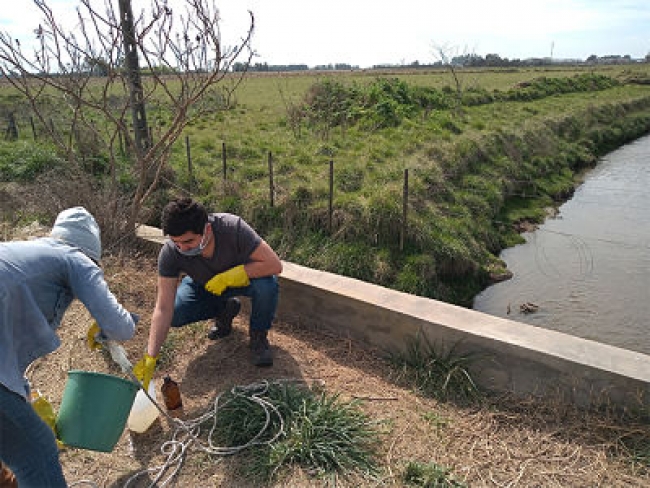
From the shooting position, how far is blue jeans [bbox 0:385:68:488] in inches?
66.3

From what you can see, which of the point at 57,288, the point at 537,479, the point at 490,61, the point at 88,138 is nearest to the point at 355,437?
the point at 537,479

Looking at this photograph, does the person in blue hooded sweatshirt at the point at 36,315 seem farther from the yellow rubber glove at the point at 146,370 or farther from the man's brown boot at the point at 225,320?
the man's brown boot at the point at 225,320

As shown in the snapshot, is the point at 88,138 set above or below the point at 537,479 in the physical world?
above

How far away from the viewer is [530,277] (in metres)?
6.35

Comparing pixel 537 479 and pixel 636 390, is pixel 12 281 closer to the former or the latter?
pixel 537 479

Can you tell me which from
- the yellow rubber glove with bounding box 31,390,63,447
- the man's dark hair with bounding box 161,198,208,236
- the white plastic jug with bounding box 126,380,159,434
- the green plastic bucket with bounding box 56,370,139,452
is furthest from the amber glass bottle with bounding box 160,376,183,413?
the man's dark hair with bounding box 161,198,208,236

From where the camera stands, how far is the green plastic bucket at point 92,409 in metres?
2.20

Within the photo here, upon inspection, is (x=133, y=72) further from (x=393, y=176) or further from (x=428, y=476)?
(x=428, y=476)

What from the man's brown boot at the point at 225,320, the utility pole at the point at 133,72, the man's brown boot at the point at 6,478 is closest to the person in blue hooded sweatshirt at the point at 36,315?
the man's brown boot at the point at 6,478

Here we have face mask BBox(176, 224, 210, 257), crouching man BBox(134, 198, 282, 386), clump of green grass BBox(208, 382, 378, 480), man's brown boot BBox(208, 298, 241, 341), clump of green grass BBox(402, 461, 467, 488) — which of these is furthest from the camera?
man's brown boot BBox(208, 298, 241, 341)

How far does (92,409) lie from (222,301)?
1.14m

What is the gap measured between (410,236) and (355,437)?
3.30 meters

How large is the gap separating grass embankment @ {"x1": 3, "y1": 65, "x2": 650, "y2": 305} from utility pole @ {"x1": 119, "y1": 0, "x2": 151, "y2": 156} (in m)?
0.33

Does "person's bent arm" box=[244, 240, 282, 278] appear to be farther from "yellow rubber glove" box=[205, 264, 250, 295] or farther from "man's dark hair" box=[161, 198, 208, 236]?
"man's dark hair" box=[161, 198, 208, 236]
